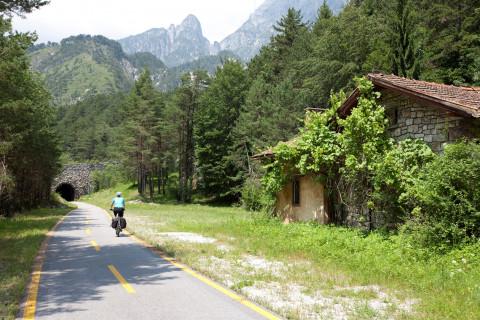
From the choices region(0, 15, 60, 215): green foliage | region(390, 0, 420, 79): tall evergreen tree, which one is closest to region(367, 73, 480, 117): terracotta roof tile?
region(0, 15, 60, 215): green foliage

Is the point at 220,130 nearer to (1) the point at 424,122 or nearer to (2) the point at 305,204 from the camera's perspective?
(2) the point at 305,204

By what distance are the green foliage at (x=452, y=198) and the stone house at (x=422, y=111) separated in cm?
129

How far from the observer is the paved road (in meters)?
5.23

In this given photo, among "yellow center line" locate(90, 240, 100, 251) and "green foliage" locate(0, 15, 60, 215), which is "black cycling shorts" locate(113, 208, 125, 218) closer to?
"yellow center line" locate(90, 240, 100, 251)

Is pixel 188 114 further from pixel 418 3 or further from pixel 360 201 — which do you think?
pixel 360 201

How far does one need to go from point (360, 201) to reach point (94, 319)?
1047 cm

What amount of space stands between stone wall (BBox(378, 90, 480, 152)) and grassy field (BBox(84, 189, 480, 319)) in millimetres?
3450

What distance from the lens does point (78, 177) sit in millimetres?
77188

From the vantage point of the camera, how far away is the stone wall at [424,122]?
9.73m

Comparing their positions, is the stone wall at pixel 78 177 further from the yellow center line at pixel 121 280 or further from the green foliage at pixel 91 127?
the yellow center line at pixel 121 280

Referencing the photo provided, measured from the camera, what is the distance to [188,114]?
4850 centimetres

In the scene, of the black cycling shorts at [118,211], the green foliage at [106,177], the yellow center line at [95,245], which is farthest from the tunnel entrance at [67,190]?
the yellow center line at [95,245]

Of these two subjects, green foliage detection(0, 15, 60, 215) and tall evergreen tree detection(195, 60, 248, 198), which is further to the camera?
tall evergreen tree detection(195, 60, 248, 198)

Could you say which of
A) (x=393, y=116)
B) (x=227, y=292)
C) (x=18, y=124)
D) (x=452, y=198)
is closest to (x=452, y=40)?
(x=393, y=116)
